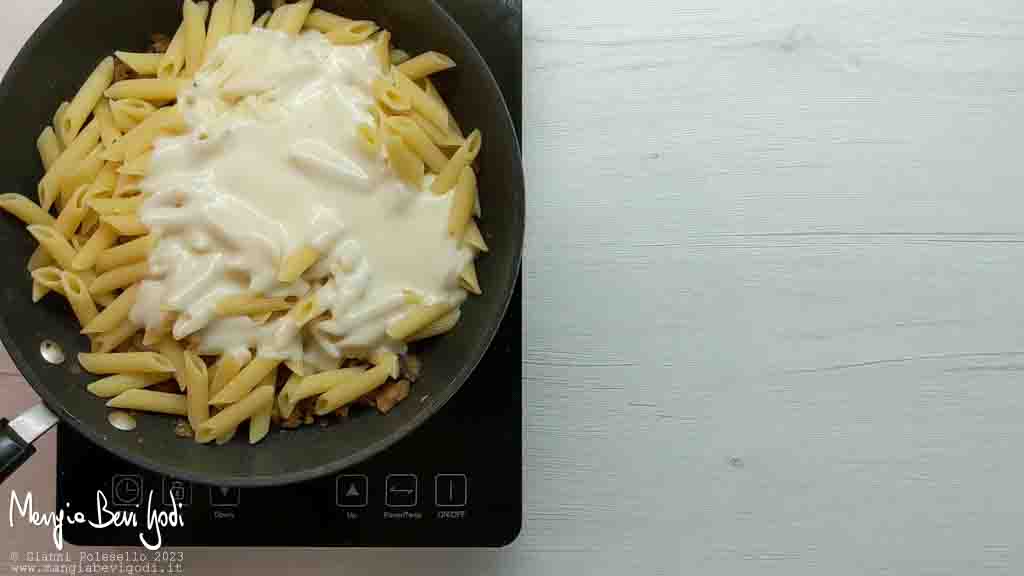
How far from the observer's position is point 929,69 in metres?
1.12

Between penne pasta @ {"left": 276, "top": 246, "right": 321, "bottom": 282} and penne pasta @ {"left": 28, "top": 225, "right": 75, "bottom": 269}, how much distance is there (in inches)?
8.1

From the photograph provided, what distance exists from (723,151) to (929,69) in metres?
0.26

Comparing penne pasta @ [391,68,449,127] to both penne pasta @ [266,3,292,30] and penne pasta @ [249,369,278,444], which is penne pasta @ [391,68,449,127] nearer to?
penne pasta @ [266,3,292,30]

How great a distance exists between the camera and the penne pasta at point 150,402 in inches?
35.1

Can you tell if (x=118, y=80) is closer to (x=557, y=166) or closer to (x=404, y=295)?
(x=404, y=295)

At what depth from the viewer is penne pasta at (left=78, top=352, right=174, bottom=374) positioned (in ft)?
2.93

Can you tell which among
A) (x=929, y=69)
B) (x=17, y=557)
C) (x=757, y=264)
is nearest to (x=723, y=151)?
(x=757, y=264)

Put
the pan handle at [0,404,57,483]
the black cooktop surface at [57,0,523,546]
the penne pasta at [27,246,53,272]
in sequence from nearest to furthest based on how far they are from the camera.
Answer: the pan handle at [0,404,57,483] < the penne pasta at [27,246,53,272] < the black cooktop surface at [57,0,523,546]

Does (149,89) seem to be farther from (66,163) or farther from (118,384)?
(118,384)

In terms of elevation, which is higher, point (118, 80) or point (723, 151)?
point (118, 80)

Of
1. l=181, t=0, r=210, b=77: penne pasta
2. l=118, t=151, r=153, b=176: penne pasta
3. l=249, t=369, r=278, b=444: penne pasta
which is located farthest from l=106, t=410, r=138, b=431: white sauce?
l=181, t=0, r=210, b=77: penne pasta

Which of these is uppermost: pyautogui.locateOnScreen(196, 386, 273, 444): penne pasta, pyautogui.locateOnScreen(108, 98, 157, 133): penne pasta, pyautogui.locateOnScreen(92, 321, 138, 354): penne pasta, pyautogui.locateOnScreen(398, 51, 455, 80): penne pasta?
pyautogui.locateOnScreen(108, 98, 157, 133): penne pasta

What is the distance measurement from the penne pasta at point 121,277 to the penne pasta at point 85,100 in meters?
0.14

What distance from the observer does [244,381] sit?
0.88 m
